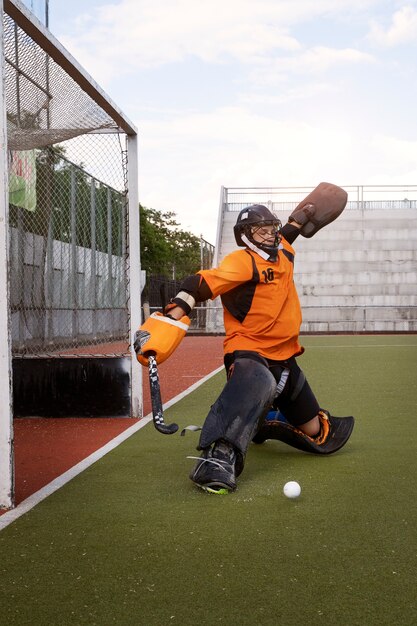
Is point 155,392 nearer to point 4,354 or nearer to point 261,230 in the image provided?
point 4,354

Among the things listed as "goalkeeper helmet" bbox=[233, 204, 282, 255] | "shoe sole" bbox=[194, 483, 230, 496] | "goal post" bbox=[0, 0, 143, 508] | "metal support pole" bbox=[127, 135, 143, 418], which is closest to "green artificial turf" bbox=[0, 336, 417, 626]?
"shoe sole" bbox=[194, 483, 230, 496]

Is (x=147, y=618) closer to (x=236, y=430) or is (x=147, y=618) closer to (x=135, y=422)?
(x=236, y=430)

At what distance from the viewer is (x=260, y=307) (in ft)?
19.2

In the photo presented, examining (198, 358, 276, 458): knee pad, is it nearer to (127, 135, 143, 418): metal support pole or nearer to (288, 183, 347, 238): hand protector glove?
(288, 183, 347, 238): hand protector glove

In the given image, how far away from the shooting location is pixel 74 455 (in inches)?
263

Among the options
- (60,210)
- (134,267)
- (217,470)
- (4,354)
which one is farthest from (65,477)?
(60,210)

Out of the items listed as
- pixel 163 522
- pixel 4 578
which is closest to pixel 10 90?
pixel 163 522

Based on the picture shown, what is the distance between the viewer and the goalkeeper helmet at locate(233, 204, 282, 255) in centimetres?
593

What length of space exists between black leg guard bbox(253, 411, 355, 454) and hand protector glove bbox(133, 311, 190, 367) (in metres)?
1.34

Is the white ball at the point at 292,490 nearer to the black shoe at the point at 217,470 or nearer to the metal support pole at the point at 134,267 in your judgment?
the black shoe at the point at 217,470

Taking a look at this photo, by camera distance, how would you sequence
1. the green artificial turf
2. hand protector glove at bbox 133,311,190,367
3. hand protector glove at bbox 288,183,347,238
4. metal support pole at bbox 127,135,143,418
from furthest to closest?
metal support pole at bbox 127,135,143,418 < hand protector glove at bbox 288,183,347,238 < hand protector glove at bbox 133,311,190,367 < the green artificial turf

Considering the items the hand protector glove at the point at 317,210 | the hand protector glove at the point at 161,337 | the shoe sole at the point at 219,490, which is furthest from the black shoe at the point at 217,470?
the hand protector glove at the point at 317,210

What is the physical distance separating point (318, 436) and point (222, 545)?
242cm

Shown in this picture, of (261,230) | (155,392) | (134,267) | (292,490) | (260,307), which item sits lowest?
(292,490)
